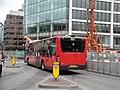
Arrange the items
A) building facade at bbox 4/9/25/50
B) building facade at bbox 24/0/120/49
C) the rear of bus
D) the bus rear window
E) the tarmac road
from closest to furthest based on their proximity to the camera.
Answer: the tarmac road, the rear of bus, the bus rear window, building facade at bbox 24/0/120/49, building facade at bbox 4/9/25/50

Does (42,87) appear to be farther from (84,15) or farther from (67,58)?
(84,15)

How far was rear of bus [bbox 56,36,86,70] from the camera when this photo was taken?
2245cm

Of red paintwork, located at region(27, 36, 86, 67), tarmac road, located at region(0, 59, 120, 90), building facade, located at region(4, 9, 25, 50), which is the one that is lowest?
tarmac road, located at region(0, 59, 120, 90)

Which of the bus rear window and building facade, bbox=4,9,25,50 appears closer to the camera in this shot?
the bus rear window

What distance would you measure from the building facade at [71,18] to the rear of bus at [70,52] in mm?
51396

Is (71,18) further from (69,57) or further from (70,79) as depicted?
(70,79)

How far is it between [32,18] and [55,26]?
450 inches

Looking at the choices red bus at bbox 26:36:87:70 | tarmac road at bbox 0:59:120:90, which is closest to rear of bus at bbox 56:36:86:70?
red bus at bbox 26:36:87:70

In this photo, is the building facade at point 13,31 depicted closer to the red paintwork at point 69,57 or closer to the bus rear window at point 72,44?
the bus rear window at point 72,44

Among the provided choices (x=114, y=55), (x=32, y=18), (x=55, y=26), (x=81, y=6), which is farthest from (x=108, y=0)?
(x=114, y=55)

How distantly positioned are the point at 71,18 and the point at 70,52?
53560 millimetres

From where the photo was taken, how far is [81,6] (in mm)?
77875

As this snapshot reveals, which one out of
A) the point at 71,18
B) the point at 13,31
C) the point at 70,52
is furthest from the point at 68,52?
the point at 13,31

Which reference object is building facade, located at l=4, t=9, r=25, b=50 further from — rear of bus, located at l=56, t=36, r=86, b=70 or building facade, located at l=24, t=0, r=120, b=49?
rear of bus, located at l=56, t=36, r=86, b=70
